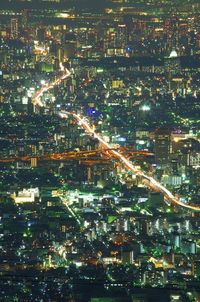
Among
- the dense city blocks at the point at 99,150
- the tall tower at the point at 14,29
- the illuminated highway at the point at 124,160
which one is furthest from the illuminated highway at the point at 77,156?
the tall tower at the point at 14,29

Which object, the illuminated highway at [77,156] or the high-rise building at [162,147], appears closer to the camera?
the illuminated highway at [77,156]

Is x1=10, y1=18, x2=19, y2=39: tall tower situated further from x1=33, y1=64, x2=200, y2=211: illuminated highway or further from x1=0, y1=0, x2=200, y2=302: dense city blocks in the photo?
x1=33, y1=64, x2=200, y2=211: illuminated highway

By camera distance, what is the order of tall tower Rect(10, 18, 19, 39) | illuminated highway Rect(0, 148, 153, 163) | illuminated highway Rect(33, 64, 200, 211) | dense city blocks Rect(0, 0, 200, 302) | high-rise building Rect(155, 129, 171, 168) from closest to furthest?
dense city blocks Rect(0, 0, 200, 302), illuminated highway Rect(33, 64, 200, 211), illuminated highway Rect(0, 148, 153, 163), high-rise building Rect(155, 129, 171, 168), tall tower Rect(10, 18, 19, 39)

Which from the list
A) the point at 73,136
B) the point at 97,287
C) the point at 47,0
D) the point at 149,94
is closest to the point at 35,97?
the point at 149,94

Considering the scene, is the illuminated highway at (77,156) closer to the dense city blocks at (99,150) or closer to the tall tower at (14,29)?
the dense city blocks at (99,150)

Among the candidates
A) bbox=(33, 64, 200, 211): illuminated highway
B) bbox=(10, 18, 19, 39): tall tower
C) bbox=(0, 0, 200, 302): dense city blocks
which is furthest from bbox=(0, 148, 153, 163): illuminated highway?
bbox=(10, 18, 19, 39): tall tower

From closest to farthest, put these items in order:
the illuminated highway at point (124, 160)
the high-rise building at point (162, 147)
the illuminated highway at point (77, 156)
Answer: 1. the illuminated highway at point (124, 160)
2. the illuminated highway at point (77, 156)
3. the high-rise building at point (162, 147)

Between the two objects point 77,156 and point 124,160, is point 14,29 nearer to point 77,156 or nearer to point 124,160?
point 77,156

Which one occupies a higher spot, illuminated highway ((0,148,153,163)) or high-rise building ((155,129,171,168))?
illuminated highway ((0,148,153,163))

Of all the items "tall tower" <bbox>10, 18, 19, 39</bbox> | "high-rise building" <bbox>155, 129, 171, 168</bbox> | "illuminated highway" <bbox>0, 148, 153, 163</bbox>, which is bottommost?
"high-rise building" <bbox>155, 129, 171, 168</bbox>

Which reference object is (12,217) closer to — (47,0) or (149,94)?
(149,94)

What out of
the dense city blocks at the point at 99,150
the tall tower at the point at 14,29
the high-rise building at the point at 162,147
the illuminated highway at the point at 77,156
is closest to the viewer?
the dense city blocks at the point at 99,150
